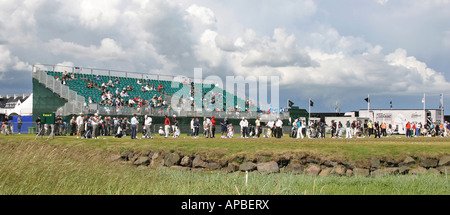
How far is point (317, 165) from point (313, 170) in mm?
417

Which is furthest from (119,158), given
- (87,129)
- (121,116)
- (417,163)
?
(121,116)

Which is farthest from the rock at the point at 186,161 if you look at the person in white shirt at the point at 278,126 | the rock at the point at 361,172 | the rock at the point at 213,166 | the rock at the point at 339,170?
the person in white shirt at the point at 278,126

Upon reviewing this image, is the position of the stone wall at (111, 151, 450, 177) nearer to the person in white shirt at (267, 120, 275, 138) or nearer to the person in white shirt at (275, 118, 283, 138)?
the person in white shirt at (275, 118, 283, 138)

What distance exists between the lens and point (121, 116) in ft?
145

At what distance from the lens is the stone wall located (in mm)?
17234

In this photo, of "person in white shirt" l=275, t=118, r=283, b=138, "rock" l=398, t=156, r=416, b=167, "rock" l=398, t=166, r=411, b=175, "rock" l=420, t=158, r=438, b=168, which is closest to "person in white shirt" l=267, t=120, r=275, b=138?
"person in white shirt" l=275, t=118, r=283, b=138

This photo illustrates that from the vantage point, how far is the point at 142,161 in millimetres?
20375

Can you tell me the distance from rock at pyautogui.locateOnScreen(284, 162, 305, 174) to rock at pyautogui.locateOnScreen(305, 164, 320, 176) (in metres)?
0.24

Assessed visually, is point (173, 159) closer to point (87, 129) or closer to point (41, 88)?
point (87, 129)

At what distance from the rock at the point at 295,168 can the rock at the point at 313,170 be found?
0.24 m

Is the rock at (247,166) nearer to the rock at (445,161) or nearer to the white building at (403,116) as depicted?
the rock at (445,161)

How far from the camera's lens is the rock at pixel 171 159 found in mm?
19781

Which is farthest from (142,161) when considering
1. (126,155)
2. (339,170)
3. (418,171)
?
(418,171)
